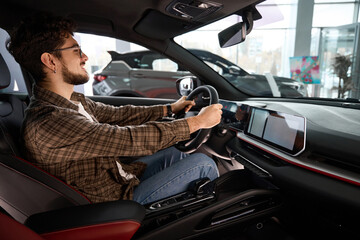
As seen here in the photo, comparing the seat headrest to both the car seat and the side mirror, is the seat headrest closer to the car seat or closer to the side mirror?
the car seat

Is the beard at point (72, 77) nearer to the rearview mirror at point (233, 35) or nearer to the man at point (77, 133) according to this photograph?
the man at point (77, 133)

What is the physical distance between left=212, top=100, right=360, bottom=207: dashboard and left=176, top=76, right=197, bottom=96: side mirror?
566 mm

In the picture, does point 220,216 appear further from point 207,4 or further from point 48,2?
point 48,2

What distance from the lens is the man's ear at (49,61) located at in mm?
1127

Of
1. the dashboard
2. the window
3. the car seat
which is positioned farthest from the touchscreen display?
the window

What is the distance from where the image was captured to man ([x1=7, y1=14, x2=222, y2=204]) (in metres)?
0.98

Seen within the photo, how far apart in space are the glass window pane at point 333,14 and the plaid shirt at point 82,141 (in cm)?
710

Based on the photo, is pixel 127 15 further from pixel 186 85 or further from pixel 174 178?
pixel 174 178

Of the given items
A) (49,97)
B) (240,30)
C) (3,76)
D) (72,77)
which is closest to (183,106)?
(240,30)

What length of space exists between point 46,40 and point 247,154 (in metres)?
1.26

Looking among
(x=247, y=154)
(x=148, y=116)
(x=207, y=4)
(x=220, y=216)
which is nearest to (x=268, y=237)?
(x=220, y=216)

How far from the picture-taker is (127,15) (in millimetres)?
1645

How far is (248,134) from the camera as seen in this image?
1.56 meters

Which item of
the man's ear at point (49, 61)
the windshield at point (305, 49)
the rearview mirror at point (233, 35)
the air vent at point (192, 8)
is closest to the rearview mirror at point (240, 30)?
the rearview mirror at point (233, 35)
